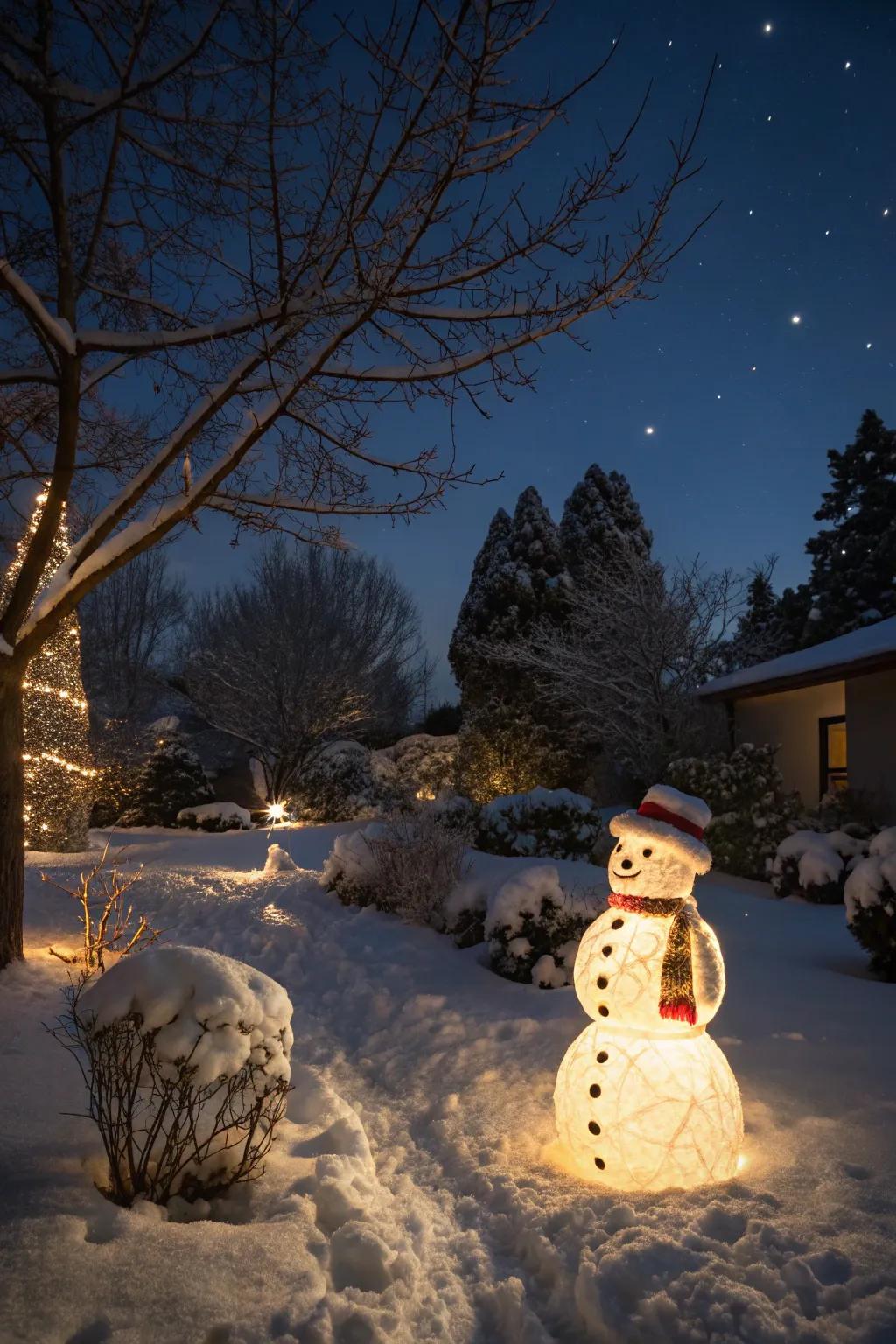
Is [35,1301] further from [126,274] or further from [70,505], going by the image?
[70,505]

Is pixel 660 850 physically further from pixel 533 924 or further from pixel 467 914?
pixel 467 914

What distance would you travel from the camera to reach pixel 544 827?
1073 centimetres

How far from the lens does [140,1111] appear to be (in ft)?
10.4

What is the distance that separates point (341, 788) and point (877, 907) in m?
12.3

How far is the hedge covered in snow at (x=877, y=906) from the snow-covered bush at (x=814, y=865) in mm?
3671

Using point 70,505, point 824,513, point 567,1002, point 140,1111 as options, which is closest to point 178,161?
point 70,505

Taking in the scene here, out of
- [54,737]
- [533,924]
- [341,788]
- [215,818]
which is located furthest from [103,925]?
[215,818]

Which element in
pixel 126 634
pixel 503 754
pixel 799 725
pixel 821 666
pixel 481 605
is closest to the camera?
pixel 821 666

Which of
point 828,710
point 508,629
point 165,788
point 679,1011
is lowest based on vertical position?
point 679,1011

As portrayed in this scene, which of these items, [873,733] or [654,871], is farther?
[873,733]

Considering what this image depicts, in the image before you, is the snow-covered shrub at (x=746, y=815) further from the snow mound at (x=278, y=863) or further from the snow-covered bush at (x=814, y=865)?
the snow mound at (x=278, y=863)

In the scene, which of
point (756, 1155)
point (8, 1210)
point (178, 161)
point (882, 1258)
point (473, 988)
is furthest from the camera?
point (473, 988)

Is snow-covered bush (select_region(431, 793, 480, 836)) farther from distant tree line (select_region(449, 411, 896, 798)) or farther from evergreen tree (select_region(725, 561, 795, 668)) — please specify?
evergreen tree (select_region(725, 561, 795, 668))

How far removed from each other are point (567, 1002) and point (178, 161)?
5928mm
